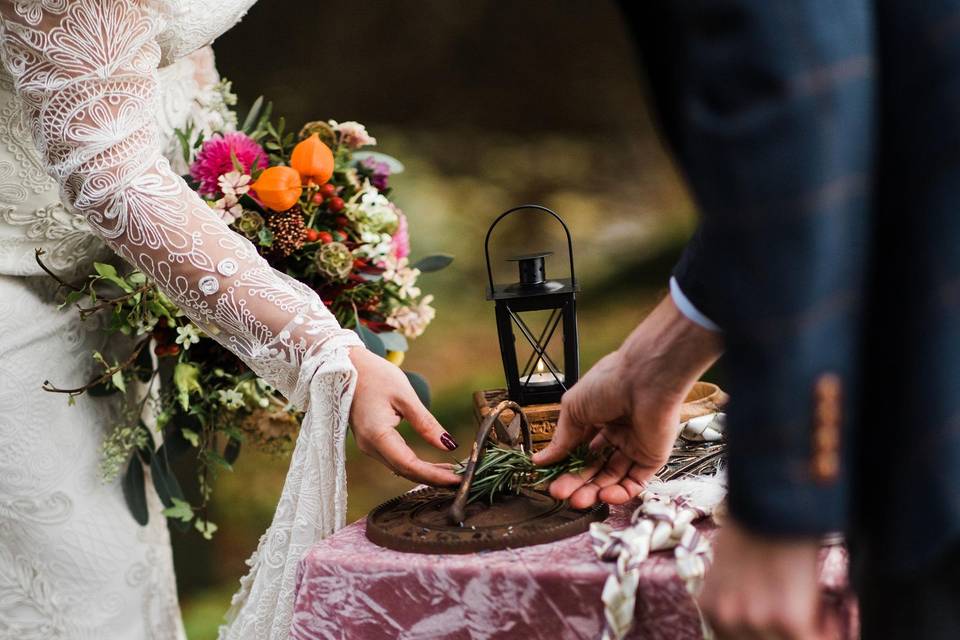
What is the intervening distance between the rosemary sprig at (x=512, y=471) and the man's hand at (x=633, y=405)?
1cm

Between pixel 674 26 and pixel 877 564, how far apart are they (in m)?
0.38

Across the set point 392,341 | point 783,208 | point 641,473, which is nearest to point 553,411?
point 641,473

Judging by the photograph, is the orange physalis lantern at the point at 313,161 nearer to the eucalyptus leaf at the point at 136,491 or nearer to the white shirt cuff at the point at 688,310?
the eucalyptus leaf at the point at 136,491

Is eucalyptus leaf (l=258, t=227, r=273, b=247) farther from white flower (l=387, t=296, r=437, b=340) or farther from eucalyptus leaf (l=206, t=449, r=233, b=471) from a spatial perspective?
eucalyptus leaf (l=206, t=449, r=233, b=471)

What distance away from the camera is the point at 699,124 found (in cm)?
56

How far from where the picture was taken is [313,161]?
1538 mm

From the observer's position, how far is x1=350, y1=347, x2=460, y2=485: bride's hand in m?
1.14

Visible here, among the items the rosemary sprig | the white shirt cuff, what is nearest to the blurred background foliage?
the rosemary sprig

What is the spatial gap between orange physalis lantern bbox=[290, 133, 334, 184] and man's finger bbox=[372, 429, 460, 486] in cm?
58

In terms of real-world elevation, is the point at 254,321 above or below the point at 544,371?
above

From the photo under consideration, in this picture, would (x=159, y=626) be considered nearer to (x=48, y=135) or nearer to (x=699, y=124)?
(x=48, y=135)

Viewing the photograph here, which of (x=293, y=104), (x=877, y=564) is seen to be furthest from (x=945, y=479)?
(x=293, y=104)

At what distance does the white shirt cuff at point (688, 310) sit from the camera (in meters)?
0.79

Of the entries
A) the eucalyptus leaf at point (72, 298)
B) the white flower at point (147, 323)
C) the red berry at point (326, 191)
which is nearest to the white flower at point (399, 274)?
the red berry at point (326, 191)
